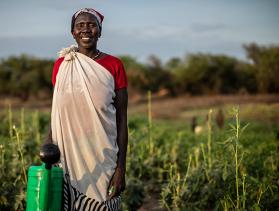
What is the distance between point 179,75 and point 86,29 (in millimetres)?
28462

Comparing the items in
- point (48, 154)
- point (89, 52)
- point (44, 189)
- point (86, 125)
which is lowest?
point (44, 189)

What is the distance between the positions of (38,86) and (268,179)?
82.3 ft

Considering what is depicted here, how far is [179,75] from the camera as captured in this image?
31.0 metres

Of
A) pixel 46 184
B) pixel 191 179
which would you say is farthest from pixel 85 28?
pixel 191 179

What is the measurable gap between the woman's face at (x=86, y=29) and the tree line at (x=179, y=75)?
960 inches

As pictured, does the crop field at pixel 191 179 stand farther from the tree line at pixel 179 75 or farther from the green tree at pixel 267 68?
the tree line at pixel 179 75

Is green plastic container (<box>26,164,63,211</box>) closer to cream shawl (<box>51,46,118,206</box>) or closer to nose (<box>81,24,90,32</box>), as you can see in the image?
cream shawl (<box>51,46,118,206</box>)

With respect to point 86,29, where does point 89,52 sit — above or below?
below

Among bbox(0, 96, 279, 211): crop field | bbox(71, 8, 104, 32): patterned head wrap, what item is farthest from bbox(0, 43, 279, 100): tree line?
bbox(71, 8, 104, 32): patterned head wrap

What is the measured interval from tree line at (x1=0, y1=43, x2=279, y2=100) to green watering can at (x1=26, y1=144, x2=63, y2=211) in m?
24.7

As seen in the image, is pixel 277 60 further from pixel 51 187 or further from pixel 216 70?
pixel 51 187

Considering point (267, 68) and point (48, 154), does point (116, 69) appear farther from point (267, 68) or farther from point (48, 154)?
point (267, 68)

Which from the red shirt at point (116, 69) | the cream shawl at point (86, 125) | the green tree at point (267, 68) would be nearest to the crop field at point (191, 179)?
the cream shawl at point (86, 125)

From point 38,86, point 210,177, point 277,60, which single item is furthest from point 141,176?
point 38,86
